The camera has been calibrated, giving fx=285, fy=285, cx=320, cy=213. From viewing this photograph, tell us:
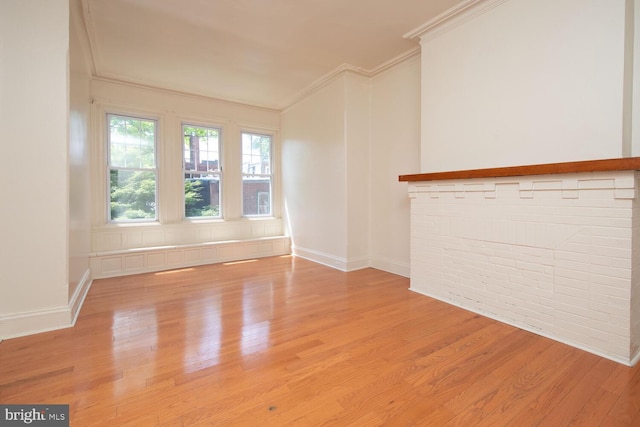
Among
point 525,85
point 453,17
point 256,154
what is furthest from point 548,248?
point 256,154

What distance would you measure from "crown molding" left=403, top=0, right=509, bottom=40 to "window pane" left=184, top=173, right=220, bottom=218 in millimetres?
3884

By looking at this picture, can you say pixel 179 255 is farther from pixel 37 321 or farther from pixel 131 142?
pixel 37 321

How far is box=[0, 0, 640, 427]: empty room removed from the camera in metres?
1.63

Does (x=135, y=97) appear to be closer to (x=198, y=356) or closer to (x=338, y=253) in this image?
(x=338, y=253)

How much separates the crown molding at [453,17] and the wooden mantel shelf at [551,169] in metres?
1.56

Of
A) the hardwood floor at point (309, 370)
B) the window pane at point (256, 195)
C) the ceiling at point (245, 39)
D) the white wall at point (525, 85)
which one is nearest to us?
the hardwood floor at point (309, 370)

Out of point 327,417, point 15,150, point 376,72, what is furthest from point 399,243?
point 15,150

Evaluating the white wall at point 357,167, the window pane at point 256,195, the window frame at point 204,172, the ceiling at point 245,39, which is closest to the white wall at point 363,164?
the white wall at point 357,167

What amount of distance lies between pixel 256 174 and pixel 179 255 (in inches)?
83.1

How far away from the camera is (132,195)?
461 cm

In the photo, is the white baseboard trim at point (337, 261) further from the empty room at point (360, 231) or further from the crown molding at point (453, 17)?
the crown molding at point (453, 17)

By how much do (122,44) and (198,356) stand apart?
375 centimetres

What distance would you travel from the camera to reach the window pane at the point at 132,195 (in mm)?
4484

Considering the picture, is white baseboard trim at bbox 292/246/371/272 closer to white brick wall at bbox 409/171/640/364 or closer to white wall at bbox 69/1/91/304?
white brick wall at bbox 409/171/640/364
